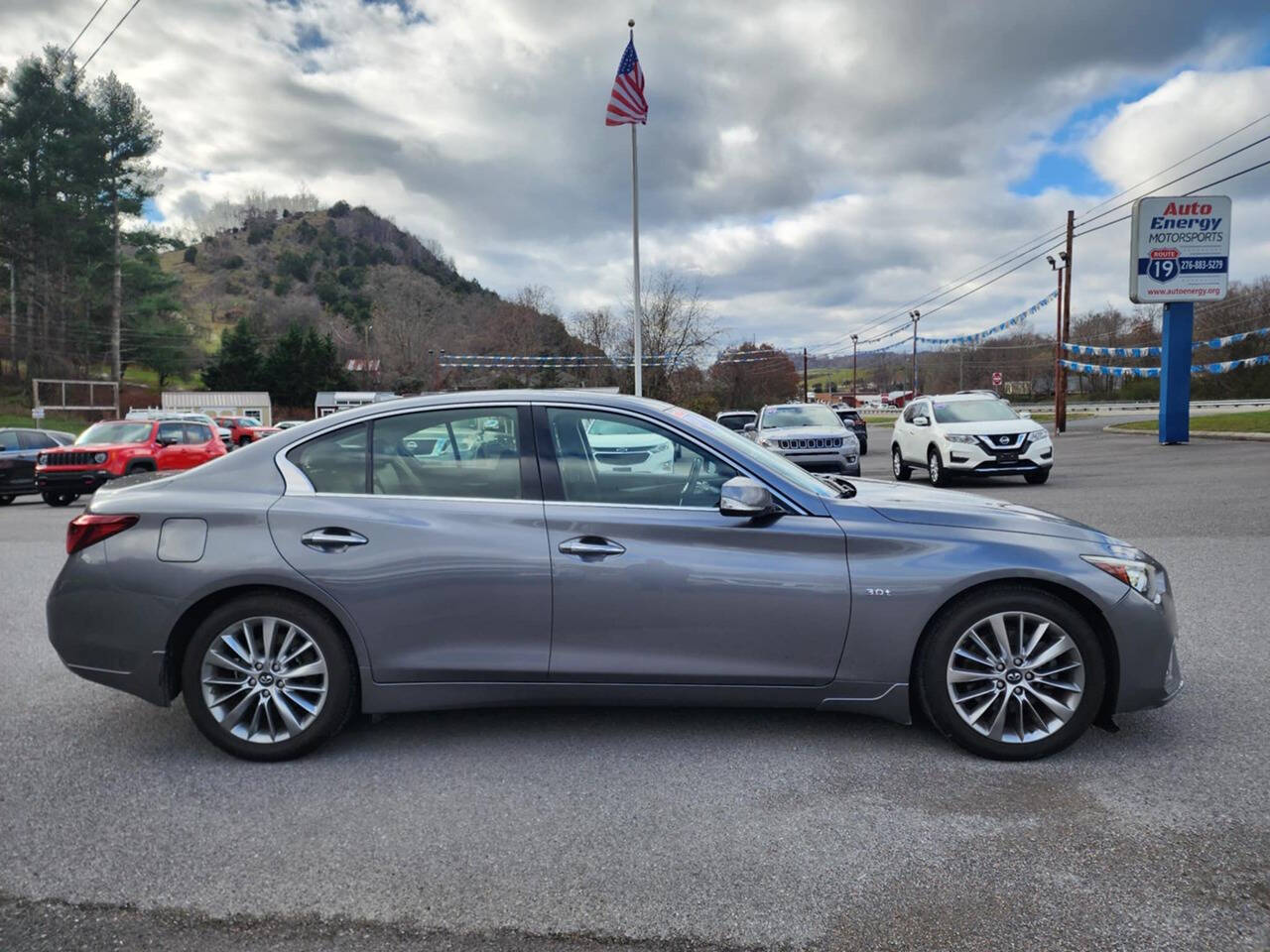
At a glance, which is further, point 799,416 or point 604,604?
point 799,416

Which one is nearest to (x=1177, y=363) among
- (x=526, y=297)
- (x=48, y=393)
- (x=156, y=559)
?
(x=156, y=559)

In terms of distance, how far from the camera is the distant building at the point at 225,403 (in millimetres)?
→ 65812

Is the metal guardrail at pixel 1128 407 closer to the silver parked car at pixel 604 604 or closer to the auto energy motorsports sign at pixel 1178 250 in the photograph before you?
the auto energy motorsports sign at pixel 1178 250

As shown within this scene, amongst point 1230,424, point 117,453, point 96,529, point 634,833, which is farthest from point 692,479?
point 1230,424

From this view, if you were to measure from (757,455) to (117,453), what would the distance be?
1750 cm

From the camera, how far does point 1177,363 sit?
26.8 metres

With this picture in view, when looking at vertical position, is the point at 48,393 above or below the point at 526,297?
below

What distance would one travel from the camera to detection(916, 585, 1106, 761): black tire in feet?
11.7

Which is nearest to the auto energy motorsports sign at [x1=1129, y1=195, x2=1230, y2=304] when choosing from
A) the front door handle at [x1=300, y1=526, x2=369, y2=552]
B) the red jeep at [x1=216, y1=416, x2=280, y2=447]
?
the front door handle at [x1=300, y1=526, x2=369, y2=552]

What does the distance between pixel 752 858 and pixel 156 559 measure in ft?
9.03

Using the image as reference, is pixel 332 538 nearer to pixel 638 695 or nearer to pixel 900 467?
pixel 638 695

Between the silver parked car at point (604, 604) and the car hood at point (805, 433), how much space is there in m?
12.3

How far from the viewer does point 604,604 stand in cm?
359

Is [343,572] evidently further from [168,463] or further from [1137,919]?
[168,463]
